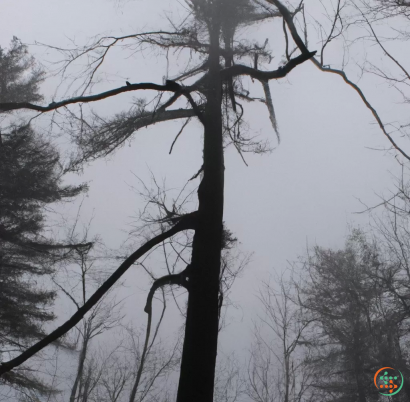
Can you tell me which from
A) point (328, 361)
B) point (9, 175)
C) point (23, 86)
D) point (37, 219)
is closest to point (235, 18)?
point (9, 175)

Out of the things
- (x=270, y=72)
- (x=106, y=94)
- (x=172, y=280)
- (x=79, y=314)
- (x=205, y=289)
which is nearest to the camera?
(x=79, y=314)

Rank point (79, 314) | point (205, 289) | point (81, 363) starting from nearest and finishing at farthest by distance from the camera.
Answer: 1. point (79, 314)
2. point (205, 289)
3. point (81, 363)

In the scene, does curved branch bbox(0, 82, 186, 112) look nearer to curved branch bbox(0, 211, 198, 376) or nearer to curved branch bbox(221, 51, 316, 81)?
curved branch bbox(221, 51, 316, 81)

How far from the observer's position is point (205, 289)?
2578 millimetres

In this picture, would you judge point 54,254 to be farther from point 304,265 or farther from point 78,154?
point 304,265

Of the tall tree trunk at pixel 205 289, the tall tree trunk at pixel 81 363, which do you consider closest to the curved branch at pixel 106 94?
the tall tree trunk at pixel 205 289

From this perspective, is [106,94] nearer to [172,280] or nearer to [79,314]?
[172,280]

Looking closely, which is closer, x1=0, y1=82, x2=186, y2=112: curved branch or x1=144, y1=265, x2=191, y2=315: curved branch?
x1=144, y1=265, x2=191, y2=315: curved branch

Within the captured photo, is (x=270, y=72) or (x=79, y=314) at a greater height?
(x=270, y=72)

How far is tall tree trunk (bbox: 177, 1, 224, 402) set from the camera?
225 cm

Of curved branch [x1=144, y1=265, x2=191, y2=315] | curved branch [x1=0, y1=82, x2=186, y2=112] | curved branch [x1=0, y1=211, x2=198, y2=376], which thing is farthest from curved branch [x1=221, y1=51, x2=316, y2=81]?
curved branch [x1=144, y1=265, x2=191, y2=315]

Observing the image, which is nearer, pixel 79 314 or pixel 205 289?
pixel 79 314

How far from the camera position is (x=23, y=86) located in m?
12.5

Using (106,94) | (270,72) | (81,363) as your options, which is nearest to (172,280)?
(106,94)
